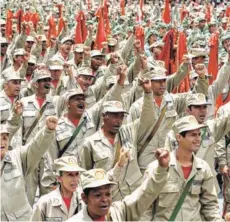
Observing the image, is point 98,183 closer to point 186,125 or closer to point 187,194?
point 187,194

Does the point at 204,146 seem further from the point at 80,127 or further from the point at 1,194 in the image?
the point at 1,194

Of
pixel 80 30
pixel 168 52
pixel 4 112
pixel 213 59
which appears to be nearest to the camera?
Answer: pixel 4 112

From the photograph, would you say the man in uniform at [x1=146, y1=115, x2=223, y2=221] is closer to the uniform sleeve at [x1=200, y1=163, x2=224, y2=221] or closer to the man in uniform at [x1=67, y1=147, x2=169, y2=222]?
the uniform sleeve at [x1=200, y1=163, x2=224, y2=221]

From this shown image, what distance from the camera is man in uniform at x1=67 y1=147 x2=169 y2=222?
190 inches

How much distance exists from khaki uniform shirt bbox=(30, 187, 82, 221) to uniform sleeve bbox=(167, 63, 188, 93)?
177 inches

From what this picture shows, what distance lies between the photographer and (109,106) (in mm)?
7043

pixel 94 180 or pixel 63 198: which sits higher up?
pixel 94 180

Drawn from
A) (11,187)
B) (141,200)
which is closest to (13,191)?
(11,187)

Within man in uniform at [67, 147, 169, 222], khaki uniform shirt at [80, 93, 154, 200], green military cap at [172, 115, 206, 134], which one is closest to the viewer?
man in uniform at [67, 147, 169, 222]

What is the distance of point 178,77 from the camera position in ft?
32.7

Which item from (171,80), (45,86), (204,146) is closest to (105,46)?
(171,80)

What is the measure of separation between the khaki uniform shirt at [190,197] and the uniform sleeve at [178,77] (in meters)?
4.13

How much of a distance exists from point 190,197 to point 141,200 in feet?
2.37

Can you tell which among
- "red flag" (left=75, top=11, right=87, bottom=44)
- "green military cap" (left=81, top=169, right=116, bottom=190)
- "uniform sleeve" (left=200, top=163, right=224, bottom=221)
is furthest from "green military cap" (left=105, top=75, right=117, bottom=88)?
"red flag" (left=75, top=11, right=87, bottom=44)
